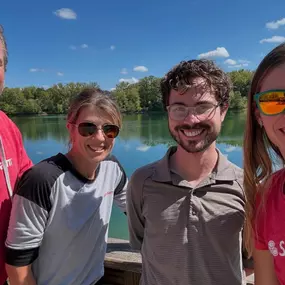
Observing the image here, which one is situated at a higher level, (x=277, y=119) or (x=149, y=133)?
(x=277, y=119)

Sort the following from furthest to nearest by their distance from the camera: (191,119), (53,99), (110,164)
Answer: (53,99), (110,164), (191,119)

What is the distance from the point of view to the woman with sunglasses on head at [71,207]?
134 cm

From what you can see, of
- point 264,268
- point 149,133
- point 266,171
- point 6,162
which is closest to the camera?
point 264,268

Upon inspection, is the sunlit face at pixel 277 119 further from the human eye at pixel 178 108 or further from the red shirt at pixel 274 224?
the human eye at pixel 178 108

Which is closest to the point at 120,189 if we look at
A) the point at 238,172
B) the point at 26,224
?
the point at 26,224

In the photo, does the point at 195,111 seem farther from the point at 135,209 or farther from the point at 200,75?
the point at 135,209

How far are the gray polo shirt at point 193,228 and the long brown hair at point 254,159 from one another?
98mm

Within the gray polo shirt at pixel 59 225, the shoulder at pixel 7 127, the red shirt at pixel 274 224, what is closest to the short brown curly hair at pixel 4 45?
the shoulder at pixel 7 127

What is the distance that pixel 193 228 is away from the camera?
127 cm

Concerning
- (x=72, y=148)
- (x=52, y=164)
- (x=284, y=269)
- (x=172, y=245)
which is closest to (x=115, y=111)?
(x=72, y=148)

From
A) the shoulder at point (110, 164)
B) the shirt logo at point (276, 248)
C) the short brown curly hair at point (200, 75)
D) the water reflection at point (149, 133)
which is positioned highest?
the short brown curly hair at point (200, 75)

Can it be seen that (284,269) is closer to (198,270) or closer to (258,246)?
(258,246)

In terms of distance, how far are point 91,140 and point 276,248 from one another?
1.00 meters

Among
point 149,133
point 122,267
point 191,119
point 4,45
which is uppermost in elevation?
point 4,45
